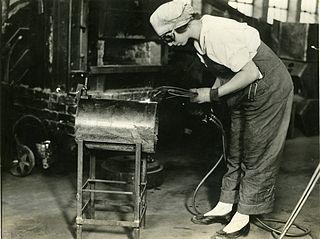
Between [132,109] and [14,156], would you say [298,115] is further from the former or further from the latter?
[132,109]

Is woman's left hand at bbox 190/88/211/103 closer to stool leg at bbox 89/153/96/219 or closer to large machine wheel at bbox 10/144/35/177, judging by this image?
stool leg at bbox 89/153/96/219

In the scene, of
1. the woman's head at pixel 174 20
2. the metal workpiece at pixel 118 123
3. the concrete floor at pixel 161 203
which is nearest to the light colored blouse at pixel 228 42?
the woman's head at pixel 174 20

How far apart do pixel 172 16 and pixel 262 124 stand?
3.09 feet

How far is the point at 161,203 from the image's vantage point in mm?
4098

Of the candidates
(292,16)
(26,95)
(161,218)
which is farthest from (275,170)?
(292,16)

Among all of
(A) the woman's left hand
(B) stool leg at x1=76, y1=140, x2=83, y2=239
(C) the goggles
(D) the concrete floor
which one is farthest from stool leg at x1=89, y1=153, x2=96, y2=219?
(C) the goggles

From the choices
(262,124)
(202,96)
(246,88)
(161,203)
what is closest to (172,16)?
(202,96)

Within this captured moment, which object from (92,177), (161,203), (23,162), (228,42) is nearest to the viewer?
(228,42)

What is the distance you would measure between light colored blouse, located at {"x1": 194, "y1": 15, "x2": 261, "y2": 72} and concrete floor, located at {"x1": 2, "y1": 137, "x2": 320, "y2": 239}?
1.27 meters

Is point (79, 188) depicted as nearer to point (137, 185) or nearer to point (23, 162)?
point (137, 185)

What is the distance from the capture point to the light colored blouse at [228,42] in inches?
119

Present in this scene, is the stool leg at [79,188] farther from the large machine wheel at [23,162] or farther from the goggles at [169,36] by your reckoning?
the large machine wheel at [23,162]

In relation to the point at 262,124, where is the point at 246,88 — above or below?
above

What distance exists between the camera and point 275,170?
3.32m
